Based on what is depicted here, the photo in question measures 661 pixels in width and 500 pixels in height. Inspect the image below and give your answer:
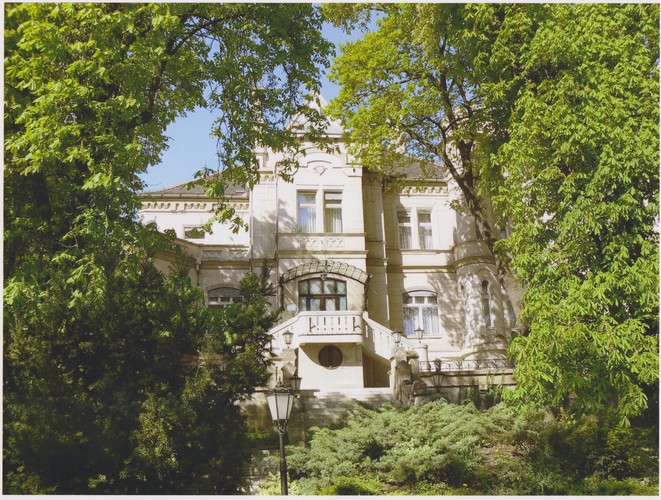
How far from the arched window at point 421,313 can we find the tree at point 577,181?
37.3ft

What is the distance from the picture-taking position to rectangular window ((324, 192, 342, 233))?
25712 mm

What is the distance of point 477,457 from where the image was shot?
12.8 metres

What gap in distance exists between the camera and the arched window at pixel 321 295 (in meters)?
24.6

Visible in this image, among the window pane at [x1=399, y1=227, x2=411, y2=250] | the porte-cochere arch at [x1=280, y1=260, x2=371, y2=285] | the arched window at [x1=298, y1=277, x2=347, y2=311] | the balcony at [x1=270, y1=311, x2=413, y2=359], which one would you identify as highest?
the window pane at [x1=399, y1=227, x2=411, y2=250]

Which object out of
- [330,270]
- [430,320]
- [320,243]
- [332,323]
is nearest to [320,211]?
[320,243]

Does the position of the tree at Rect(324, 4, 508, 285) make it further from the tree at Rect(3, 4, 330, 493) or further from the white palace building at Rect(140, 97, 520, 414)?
the tree at Rect(3, 4, 330, 493)

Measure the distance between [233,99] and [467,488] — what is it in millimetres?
8779

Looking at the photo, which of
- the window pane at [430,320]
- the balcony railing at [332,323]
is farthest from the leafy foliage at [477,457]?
the window pane at [430,320]

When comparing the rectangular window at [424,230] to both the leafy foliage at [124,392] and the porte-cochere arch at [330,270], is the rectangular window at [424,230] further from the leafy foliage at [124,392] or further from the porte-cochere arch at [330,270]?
the leafy foliage at [124,392]

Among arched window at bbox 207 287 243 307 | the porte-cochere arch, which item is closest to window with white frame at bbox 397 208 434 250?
the porte-cochere arch

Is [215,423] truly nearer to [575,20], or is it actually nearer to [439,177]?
[575,20]

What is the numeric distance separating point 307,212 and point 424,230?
5.49m

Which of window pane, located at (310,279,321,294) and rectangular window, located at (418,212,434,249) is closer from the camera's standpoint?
window pane, located at (310,279,321,294)

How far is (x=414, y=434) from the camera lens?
13078mm
